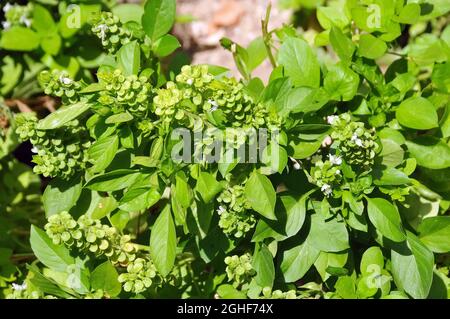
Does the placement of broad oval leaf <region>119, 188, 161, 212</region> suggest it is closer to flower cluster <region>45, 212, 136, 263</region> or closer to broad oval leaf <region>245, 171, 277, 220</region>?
flower cluster <region>45, 212, 136, 263</region>

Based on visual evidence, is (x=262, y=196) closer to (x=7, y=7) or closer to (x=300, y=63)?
(x=300, y=63)

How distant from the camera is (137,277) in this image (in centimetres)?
149

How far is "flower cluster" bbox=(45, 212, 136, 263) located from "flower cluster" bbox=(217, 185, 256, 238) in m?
0.26

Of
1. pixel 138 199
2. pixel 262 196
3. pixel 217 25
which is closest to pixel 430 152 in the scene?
pixel 262 196

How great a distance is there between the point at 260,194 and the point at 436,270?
2.13 ft

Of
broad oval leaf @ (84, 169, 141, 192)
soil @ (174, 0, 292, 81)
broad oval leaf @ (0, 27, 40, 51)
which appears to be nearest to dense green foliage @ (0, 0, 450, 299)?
broad oval leaf @ (84, 169, 141, 192)

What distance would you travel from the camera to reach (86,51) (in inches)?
87.2

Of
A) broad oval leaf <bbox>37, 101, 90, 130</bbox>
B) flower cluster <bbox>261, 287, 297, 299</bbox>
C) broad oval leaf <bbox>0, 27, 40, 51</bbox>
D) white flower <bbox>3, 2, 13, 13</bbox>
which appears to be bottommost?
flower cluster <bbox>261, 287, 297, 299</bbox>

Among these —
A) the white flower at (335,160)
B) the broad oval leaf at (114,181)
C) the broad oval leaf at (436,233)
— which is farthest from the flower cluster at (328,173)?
the broad oval leaf at (114,181)

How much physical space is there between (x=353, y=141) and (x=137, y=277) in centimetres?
59

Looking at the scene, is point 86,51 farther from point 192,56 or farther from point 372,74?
point 372,74

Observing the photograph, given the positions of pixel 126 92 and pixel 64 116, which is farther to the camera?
pixel 64 116

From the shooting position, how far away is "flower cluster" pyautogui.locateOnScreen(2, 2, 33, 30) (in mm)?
2143

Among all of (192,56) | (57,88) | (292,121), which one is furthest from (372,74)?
(192,56)
